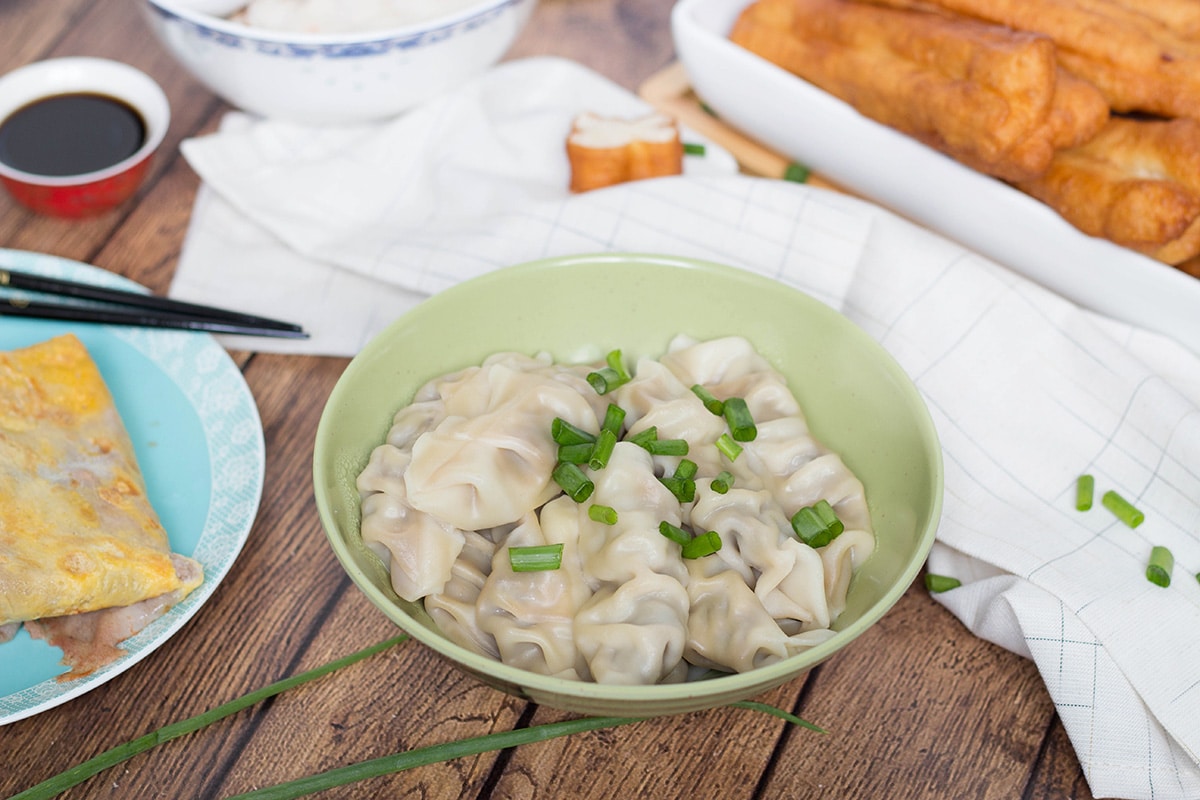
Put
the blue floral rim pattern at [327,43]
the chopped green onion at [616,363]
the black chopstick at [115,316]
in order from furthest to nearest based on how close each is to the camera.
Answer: the blue floral rim pattern at [327,43] → the black chopstick at [115,316] → the chopped green onion at [616,363]

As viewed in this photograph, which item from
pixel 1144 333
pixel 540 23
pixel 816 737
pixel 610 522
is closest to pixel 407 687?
pixel 610 522

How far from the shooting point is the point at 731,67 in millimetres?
2658

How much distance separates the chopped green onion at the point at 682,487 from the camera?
181 centimetres

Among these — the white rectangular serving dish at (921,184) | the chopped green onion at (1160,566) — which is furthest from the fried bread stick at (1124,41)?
the chopped green onion at (1160,566)

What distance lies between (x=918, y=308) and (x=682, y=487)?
2.70ft

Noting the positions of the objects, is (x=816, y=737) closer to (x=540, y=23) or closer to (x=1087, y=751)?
(x=1087, y=751)

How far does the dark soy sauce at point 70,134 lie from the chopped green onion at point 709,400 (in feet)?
5.19

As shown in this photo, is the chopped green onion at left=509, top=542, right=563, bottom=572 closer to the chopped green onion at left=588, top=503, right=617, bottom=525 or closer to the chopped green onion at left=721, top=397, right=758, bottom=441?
the chopped green onion at left=588, top=503, right=617, bottom=525

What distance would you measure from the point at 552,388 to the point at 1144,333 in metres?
1.26

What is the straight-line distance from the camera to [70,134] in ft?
8.95

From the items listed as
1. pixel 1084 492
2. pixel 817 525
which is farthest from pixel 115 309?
pixel 1084 492

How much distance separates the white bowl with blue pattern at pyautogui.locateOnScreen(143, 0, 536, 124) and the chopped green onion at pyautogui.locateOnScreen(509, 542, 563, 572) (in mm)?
1479

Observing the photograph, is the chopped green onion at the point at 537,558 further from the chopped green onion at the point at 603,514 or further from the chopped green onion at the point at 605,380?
the chopped green onion at the point at 605,380

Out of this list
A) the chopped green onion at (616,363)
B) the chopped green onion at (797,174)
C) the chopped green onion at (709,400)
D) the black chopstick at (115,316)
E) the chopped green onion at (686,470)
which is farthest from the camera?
the chopped green onion at (797,174)
